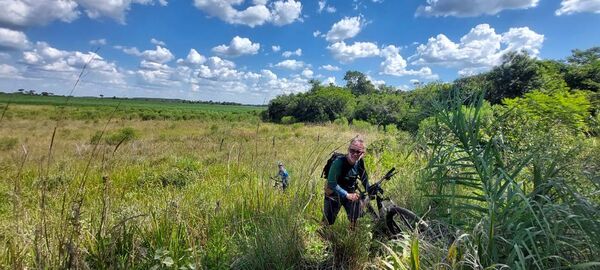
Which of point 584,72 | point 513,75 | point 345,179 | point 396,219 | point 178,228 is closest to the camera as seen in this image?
point 178,228

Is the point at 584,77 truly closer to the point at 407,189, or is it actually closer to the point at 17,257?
the point at 407,189

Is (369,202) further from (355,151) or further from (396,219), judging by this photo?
(355,151)

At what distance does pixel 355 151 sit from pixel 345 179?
1.24 feet

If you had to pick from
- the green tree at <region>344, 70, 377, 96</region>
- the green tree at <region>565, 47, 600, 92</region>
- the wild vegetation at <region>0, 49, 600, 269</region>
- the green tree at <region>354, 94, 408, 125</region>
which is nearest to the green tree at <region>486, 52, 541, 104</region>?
the green tree at <region>565, 47, 600, 92</region>

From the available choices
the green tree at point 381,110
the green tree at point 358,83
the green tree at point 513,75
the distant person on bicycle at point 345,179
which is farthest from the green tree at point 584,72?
the green tree at point 358,83

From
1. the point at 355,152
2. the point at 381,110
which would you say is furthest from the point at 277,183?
the point at 381,110

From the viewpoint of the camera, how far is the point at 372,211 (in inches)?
140

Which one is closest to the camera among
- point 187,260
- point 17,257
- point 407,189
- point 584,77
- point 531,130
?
point 17,257

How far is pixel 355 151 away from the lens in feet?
12.3

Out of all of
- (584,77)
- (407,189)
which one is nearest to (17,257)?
(407,189)

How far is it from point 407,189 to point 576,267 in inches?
124

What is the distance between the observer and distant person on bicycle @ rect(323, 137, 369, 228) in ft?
12.0

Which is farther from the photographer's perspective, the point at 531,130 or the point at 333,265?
the point at 531,130

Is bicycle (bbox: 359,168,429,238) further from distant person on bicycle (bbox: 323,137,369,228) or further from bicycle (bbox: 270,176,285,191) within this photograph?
bicycle (bbox: 270,176,285,191)
